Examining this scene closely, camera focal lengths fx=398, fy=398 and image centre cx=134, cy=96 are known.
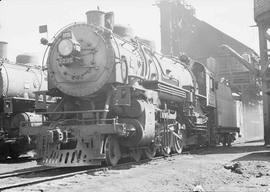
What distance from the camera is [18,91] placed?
14.4m

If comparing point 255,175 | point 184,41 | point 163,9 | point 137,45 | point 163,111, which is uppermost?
point 163,9

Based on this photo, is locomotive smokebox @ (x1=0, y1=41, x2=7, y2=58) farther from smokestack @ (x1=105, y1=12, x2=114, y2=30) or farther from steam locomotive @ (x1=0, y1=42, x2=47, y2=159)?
smokestack @ (x1=105, y1=12, x2=114, y2=30)

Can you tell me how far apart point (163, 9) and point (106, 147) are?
131 ft

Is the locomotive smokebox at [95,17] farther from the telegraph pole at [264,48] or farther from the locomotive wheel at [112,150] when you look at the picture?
the telegraph pole at [264,48]

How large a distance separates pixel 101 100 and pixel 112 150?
5.41 ft

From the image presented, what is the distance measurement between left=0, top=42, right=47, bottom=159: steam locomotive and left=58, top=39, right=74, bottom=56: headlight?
401cm

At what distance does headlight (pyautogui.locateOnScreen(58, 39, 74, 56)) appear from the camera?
34.4 ft

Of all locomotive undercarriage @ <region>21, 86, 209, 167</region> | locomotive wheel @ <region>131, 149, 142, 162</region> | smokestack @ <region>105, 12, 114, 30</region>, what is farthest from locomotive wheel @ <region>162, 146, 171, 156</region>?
smokestack @ <region>105, 12, 114, 30</region>

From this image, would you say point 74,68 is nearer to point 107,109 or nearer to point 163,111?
point 107,109

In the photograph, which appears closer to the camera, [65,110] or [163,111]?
[65,110]

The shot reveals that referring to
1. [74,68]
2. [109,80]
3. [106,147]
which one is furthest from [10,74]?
[106,147]

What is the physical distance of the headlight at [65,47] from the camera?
10500 mm

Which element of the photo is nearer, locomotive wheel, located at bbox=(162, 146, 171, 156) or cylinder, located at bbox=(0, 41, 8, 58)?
locomotive wheel, located at bbox=(162, 146, 171, 156)

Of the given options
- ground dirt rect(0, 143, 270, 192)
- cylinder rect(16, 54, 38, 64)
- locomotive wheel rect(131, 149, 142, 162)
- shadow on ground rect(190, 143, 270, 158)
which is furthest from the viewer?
cylinder rect(16, 54, 38, 64)
